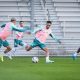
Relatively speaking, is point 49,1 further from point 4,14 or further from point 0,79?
point 0,79

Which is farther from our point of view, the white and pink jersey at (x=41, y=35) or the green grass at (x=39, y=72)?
the white and pink jersey at (x=41, y=35)

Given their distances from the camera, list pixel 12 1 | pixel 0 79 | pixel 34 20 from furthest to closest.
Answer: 1. pixel 12 1
2. pixel 34 20
3. pixel 0 79

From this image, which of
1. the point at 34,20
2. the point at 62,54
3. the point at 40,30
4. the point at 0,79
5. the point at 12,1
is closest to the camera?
the point at 0,79

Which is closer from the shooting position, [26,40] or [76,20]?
[26,40]

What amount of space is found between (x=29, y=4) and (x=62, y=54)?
458 centimetres

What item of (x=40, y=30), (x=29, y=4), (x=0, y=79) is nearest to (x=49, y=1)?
(x=29, y=4)

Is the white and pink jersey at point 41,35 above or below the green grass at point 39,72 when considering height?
above

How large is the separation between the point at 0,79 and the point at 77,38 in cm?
1634

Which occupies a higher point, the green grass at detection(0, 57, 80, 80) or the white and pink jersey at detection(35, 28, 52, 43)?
the white and pink jersey at detection(35, 28, 52, 43)

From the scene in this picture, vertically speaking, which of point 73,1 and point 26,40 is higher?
point 73,1

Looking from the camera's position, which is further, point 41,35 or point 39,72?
point 41,35

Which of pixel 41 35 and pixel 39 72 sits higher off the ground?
pixel 41 35

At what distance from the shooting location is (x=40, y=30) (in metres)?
18.9

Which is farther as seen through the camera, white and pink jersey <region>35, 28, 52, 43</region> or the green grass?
white and pink jersey <region>35, 28, 52, 43</region>
